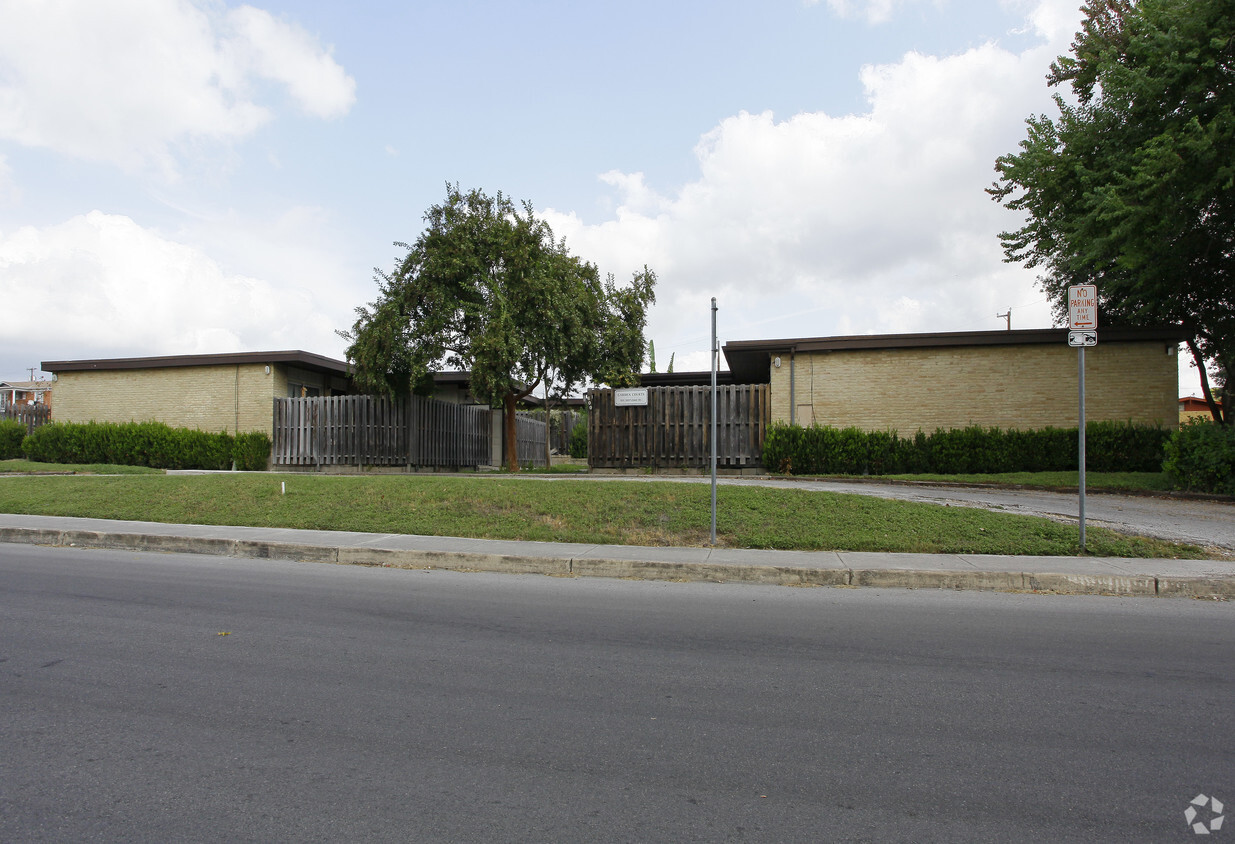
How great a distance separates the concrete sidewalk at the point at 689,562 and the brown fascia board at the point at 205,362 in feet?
46.0

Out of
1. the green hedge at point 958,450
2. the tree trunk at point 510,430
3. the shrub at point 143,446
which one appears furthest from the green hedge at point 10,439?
the green hedge at point 958,450

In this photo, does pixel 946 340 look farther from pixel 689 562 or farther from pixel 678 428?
pixel 689 562

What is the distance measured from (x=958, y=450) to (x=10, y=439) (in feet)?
104

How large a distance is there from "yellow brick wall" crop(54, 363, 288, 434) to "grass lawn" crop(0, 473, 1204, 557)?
1019cm

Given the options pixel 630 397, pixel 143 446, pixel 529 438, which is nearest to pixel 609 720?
pixel 630 397

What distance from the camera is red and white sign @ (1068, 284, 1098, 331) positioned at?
28.6 ft

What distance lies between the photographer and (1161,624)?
6152 millimetres

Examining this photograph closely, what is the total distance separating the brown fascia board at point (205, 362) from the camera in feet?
80.4

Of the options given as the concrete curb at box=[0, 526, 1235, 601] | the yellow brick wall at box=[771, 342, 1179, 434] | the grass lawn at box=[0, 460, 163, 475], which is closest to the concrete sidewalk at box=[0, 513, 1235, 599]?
the concrete curb at box=[0, 526, 1235, 601]

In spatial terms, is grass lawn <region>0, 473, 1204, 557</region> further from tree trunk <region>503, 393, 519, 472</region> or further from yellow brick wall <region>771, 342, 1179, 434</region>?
yellow brick wall <region>771, 342, 1179, 434</region>

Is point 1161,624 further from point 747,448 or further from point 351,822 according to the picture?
point 747,448

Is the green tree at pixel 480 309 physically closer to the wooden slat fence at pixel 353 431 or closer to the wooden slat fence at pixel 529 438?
the wooden slat fence at pixel 353 431

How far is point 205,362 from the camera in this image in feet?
82.7

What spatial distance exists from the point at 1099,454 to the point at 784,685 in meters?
17.9
